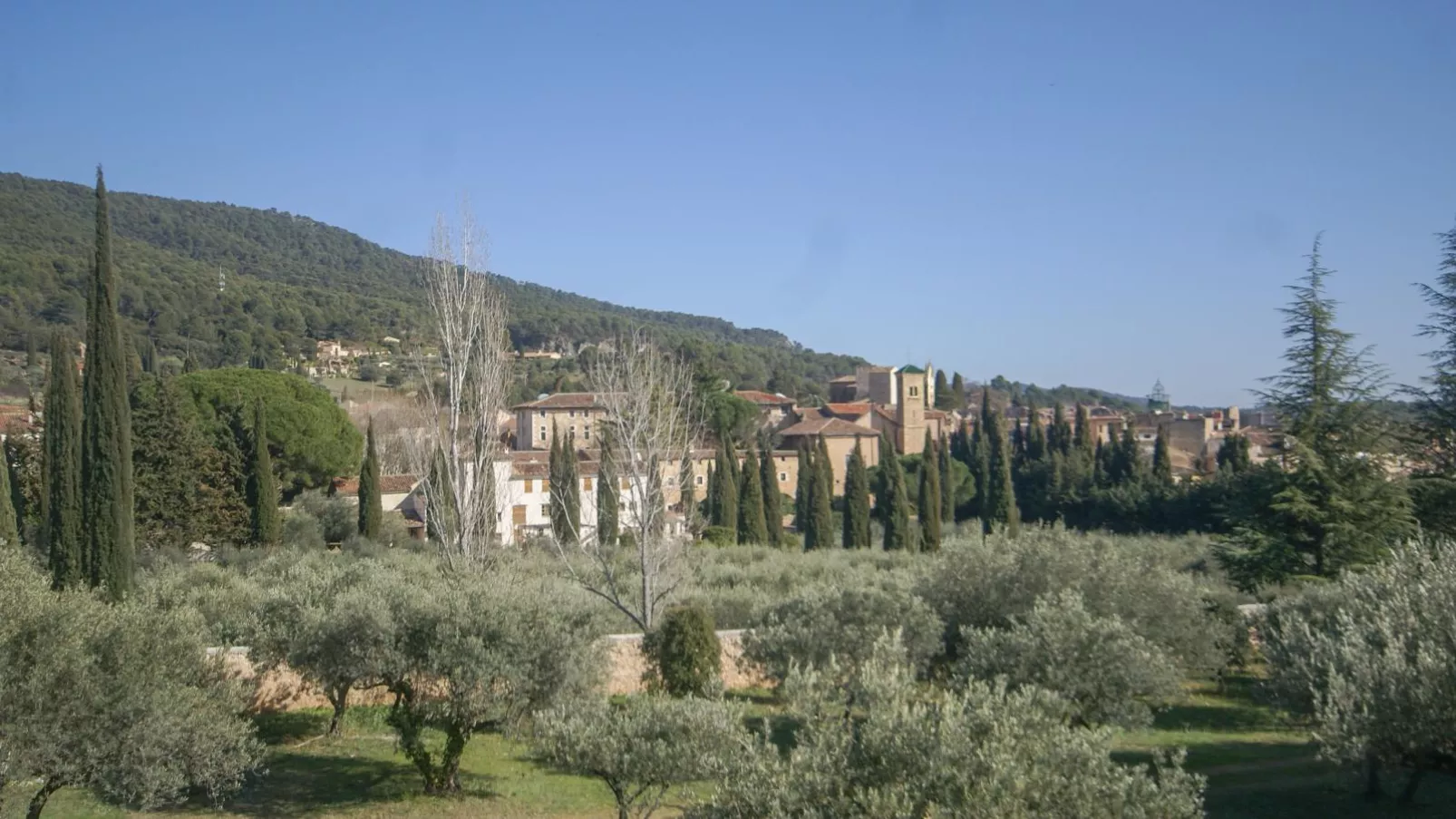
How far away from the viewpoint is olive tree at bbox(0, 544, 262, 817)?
28.7ft

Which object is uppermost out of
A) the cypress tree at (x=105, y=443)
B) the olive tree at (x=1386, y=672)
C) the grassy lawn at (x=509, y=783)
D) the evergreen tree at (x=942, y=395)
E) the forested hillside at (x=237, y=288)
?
the forested hillside at (x=237, y=288)

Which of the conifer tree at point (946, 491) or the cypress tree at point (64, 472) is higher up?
the cypress tree at point (64, 472)

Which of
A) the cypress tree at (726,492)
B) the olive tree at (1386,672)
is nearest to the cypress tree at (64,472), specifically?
the olive tree at (1386,672)

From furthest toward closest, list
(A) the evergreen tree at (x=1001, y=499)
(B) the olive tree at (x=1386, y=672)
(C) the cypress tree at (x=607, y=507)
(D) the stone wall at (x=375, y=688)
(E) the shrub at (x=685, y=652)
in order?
(A) the evergreen tree at (x=1001, y=499) < (C) the cypress tree at (x=607, y=507) < (E) the shrub at (x=685, y=652) < (D) the stone wall at (x=375, y=688) < (B) the olive tree at (x=1386, y=672)

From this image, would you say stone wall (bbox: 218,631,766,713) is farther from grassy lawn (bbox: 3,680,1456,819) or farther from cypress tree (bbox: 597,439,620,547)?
cypress tree (bbox: 597,439,620,547)

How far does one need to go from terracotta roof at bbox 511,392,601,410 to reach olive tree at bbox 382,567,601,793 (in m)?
47.1

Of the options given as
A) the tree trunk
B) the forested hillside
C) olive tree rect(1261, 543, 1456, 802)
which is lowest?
the tree trunk

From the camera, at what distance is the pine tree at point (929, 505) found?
36.7 meters

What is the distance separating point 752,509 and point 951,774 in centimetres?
3230

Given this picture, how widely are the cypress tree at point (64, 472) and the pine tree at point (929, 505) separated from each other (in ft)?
81.9

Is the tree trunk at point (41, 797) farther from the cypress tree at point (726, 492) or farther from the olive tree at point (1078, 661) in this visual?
the cypress tree at point (726, 492)

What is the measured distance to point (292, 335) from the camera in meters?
77.6

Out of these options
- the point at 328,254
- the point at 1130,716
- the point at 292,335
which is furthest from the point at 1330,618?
the point at 328,254

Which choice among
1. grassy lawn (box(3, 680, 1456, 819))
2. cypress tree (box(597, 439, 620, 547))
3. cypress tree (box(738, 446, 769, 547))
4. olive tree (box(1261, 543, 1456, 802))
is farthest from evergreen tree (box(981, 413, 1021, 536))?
olive tree (box(1261, 543, 1456, 802))
